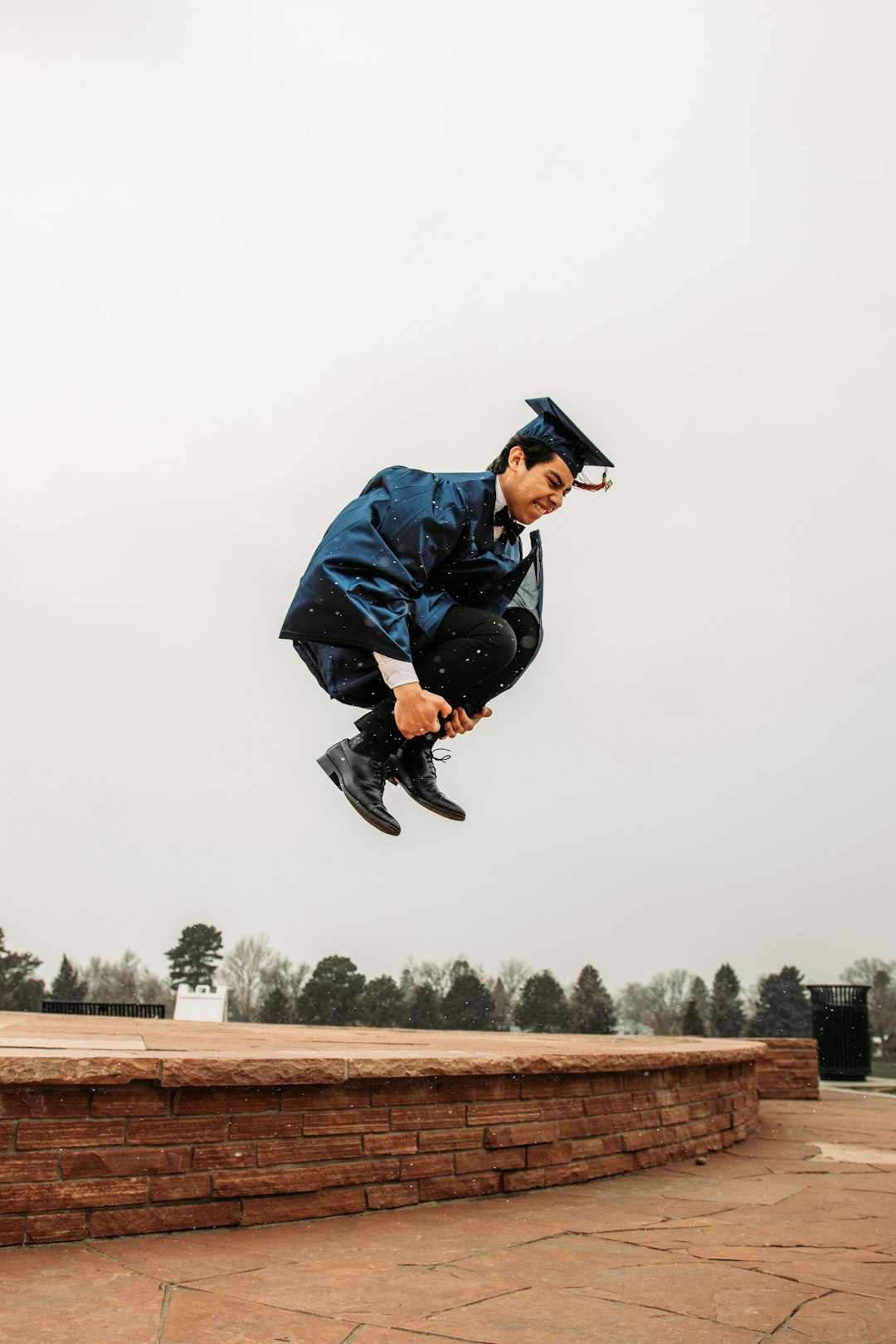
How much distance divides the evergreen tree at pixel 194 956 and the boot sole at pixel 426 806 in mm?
40733

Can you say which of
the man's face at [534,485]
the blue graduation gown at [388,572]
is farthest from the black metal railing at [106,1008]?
the man's face at [534,485]

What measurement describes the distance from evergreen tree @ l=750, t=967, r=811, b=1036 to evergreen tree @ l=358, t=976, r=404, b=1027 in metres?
23.8

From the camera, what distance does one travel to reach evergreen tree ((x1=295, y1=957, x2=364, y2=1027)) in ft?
97.5

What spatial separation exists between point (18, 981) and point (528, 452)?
38961 mm

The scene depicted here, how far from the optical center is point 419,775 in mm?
3256

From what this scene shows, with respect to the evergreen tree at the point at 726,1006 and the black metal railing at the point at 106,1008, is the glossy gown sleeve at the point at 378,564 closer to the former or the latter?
the black metal railing at the point at 106,1008

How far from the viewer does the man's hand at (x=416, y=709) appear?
278 cm

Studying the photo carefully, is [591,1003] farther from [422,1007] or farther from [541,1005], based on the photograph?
[422,1007]

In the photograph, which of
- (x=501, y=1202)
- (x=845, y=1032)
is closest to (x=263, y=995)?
(x=845, y=1032)

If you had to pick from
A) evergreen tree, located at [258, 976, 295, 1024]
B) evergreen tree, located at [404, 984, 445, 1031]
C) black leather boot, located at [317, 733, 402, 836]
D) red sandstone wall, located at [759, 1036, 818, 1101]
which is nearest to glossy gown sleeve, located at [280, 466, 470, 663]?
black leather boot, located at [317, 733, 402, 836]

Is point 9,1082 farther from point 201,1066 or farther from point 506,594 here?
point 506,594

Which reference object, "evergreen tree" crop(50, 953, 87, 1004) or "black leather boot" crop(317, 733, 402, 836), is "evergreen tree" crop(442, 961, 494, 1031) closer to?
"evergreen tree" crop(50, 953, 87, 1004)

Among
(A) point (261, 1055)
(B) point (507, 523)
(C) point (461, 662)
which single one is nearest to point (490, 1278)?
(A) point (261, 1055)

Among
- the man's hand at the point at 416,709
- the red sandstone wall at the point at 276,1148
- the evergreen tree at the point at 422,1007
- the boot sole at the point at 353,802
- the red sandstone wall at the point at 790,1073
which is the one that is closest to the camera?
the red sandstone wall at the point at 276,1148
